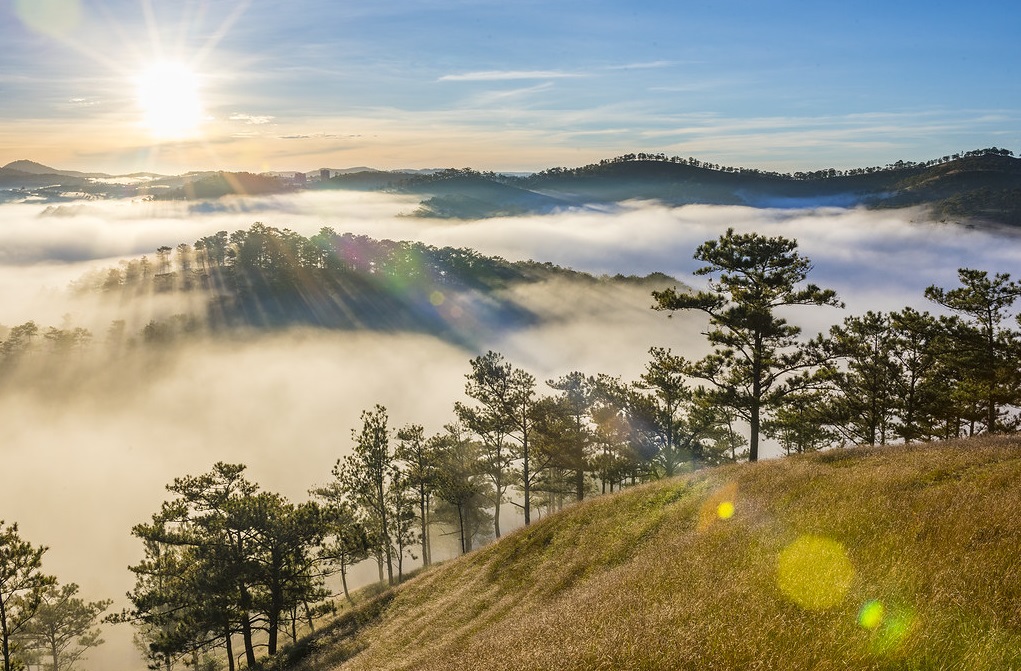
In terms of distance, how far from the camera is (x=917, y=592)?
7.86 meters

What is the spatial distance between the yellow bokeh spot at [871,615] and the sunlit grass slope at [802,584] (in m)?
0.02

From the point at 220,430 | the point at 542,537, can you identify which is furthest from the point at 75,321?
the point at 542,537

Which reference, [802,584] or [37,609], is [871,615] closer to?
[802,584]

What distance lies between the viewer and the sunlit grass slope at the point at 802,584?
6980 mm

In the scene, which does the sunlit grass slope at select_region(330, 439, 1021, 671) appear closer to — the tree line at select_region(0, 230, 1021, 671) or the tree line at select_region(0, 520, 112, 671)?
the tree line at select_region(0, 230, 1021, 671)

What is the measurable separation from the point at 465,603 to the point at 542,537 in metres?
4.95

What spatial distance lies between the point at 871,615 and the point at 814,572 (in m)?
1.70

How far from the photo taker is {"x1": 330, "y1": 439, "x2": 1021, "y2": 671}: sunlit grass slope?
6.98 metres

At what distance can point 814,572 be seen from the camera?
918cm

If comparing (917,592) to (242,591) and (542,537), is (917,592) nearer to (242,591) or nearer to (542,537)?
(542,537)

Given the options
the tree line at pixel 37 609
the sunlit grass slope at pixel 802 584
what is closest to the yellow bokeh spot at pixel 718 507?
the sunlit grass slope at pixel 802 584

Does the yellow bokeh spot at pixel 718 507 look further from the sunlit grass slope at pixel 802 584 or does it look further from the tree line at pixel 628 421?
the tree line at pixel 628 421

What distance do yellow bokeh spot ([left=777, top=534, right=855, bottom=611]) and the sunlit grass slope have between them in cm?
3

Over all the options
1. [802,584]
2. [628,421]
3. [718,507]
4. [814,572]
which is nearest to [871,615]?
[802,584]
